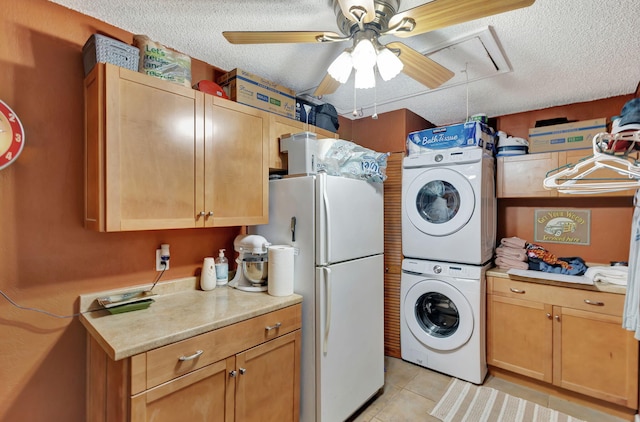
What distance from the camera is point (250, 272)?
1903mm

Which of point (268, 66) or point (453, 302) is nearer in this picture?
point (268, 66)

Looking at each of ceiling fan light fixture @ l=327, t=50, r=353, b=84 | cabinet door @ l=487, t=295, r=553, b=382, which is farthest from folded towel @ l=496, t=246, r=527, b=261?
ceiling fan light fixture @ l=327, t=50, r=353, b=84

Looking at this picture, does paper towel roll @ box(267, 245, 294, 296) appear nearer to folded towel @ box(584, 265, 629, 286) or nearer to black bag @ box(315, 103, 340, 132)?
black bag @ box(315, 103, 340, 132)

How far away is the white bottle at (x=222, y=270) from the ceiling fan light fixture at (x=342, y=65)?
1319 mm

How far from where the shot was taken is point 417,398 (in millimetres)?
2256

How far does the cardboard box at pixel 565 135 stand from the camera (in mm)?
2410

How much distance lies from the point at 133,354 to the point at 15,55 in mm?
1440

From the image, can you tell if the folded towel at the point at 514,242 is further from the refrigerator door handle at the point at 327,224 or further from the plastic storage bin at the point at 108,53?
the plastic storage bin at the point at 108,53

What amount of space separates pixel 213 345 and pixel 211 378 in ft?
0.48

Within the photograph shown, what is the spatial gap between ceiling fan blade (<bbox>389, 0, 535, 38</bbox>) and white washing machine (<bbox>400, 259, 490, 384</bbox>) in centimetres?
187

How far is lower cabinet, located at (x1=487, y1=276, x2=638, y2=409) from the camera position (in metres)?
2.04

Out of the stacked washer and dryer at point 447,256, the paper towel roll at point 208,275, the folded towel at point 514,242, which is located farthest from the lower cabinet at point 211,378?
the folded towel at point 514,242

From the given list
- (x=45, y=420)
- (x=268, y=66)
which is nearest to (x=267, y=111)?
(x=268, y=66)

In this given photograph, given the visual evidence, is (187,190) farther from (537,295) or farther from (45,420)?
(537,295)
